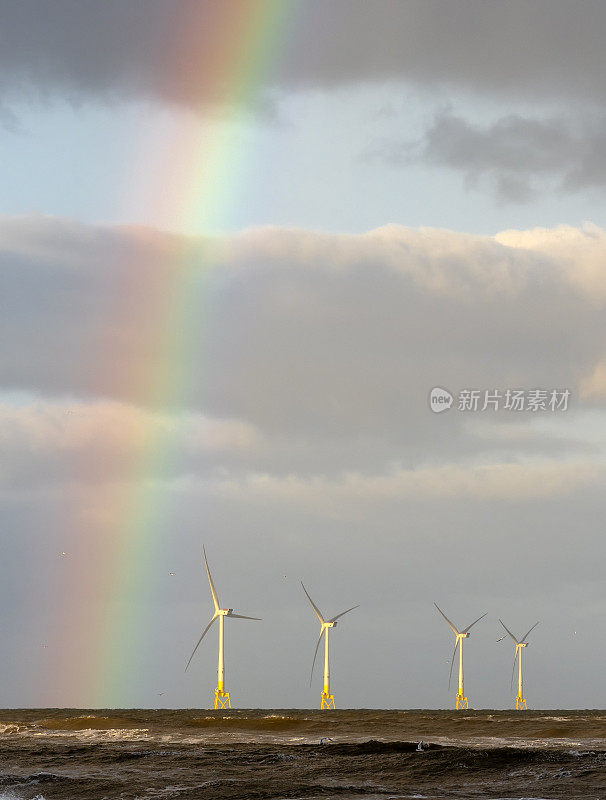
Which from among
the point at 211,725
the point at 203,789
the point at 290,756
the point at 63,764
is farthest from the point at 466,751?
the point at 211,725

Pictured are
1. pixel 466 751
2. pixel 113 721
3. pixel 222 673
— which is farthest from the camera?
pixel 222 673

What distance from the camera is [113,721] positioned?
160m

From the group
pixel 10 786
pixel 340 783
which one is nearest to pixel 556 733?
pixel 340 783

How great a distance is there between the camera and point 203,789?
179ft

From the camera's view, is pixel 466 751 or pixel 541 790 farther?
pixel 466 751

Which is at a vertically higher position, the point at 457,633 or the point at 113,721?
the point at 457,633

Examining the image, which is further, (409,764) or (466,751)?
(466,751)

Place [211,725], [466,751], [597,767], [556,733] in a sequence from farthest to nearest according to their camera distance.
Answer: [211,725]
[556,733]
[466,751]
[597,767]

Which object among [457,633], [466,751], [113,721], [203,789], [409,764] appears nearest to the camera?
[203,789]

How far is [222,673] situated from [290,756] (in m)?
105

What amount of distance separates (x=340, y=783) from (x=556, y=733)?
6527cm

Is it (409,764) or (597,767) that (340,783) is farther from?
(597,767)

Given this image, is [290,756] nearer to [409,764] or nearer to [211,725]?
[409,764]

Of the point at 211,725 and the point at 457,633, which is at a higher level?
the point at 457,633
